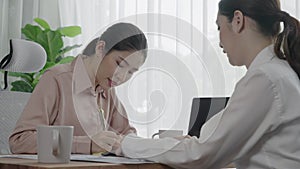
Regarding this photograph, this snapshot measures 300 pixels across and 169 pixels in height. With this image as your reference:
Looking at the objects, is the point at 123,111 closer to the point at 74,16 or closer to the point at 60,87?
the point at 60,87

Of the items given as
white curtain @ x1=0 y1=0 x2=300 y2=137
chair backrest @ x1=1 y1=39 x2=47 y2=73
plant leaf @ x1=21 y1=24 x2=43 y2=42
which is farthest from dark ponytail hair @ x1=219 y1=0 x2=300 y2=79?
plant leaf @ x1=21 y1=24 x2=43 y2=42

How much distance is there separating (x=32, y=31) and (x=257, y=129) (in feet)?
8.03

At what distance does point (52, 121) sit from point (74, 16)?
1.91 metres

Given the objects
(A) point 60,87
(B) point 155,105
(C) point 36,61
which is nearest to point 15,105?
(C) point 36,61

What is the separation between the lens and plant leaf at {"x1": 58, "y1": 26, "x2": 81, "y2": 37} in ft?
11.1

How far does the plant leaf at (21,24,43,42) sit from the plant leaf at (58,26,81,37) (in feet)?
0.47

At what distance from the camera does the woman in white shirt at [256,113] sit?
4.10 ft

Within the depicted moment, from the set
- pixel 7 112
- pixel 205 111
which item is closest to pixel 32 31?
pixel 7 112

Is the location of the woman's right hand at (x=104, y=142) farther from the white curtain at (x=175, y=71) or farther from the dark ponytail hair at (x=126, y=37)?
the dark ponytail hair at (x=126, y=37)

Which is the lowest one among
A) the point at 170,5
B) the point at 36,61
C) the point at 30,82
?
the point at 30,82

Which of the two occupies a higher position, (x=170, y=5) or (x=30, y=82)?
(x=170, y=5)

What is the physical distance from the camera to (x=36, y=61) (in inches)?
76.1

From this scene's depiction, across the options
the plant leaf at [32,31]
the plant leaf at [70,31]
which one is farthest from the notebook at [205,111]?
the plant leaf at [32,31]

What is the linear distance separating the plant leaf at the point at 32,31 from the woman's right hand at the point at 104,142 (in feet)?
6.47
